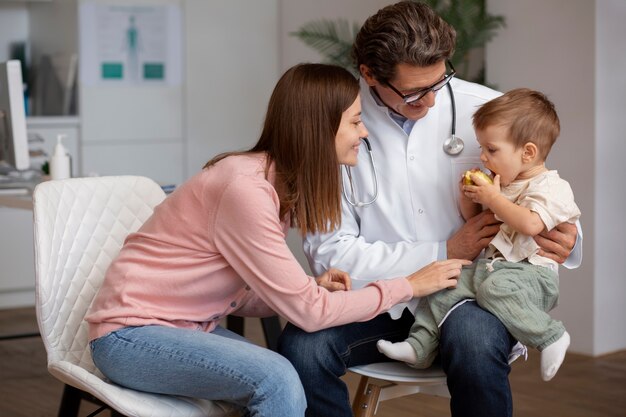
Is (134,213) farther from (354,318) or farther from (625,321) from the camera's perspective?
(625,321)

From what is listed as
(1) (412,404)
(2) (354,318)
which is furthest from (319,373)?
(1) (412,404)

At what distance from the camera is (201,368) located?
1788mm

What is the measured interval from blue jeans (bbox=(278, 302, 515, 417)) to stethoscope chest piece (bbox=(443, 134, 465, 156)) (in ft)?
1.19

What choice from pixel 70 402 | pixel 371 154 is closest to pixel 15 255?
pixel 70 402

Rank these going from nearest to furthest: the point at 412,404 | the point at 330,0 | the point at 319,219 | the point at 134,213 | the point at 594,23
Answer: the point at 319,219 < the point at 134,213 < the point at 412,404 < the point at 594,23 < the point at 330,0

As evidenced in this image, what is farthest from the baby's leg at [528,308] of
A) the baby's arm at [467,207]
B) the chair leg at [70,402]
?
the chair leg at [70,402]

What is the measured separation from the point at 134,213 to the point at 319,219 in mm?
506

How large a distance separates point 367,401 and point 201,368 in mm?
460

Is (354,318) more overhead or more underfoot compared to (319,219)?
more underfoot

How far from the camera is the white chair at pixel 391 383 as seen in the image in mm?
2008

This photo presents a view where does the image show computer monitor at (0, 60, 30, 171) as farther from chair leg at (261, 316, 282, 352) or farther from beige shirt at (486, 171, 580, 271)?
beige shirt at (486, 171, 580, 271)

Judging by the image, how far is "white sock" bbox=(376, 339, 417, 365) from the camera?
199cm

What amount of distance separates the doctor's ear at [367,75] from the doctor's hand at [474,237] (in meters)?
0.36

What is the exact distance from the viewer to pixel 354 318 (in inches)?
75.7
